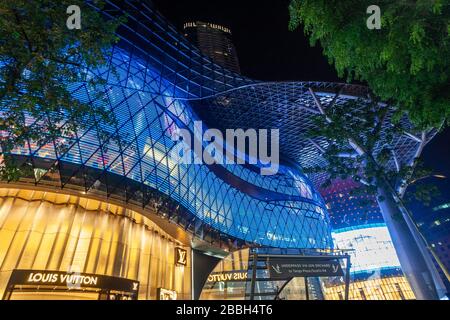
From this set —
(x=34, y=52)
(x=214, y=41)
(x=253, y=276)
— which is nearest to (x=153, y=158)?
(x=34, y=52)

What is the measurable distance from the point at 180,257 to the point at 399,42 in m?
21.9

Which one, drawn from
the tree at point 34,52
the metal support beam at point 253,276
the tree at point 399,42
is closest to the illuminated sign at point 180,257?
the tree at point 34,52

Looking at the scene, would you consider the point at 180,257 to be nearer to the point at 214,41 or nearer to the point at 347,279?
the point at 347,279

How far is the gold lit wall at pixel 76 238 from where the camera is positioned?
14.3 meters

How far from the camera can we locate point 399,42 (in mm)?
5973

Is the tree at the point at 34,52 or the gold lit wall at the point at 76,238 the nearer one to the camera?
the tree at the point at 34,52

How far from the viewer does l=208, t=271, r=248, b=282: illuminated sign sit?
7.85 m

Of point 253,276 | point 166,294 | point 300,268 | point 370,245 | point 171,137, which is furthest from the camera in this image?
point 370,245

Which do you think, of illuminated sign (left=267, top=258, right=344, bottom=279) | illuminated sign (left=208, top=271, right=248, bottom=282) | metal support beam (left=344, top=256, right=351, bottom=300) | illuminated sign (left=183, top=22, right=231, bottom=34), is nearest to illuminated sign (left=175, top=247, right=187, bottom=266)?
illuminated sign (left=208, top=271, right=248, bottom=282)

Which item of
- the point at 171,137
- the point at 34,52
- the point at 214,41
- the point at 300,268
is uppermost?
the point at 214,41

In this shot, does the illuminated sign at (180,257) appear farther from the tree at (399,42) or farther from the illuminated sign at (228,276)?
the tree at (399,42)

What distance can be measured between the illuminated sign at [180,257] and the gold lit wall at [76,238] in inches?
73.7
